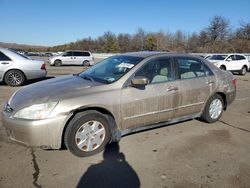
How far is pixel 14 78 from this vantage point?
33.9ft

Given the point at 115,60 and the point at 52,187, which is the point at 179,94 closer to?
the point at 115,60

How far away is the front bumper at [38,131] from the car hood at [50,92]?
264 mm

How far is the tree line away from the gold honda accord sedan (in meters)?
49.7

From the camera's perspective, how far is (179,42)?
262ft

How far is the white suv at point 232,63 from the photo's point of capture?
19984 mm

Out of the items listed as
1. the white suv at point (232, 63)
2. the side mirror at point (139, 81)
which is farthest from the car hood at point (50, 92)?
the white suv at point (232, 63)

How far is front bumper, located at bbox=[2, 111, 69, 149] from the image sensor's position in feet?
12.0

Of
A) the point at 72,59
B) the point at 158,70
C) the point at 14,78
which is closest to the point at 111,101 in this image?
the point at 158,70

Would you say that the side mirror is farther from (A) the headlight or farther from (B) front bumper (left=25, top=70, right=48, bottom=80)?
(B) front bumper (left=25, top=70, right=48, bottom=80)

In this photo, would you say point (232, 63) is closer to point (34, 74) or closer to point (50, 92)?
point (34, 74)

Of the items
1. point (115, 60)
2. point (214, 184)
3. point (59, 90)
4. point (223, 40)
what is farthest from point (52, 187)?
point (223, 40)

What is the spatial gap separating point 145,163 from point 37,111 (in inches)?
66.8

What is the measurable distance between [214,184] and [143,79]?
1.83m

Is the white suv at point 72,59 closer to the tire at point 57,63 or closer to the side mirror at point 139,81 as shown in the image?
the tire at point 57,63
